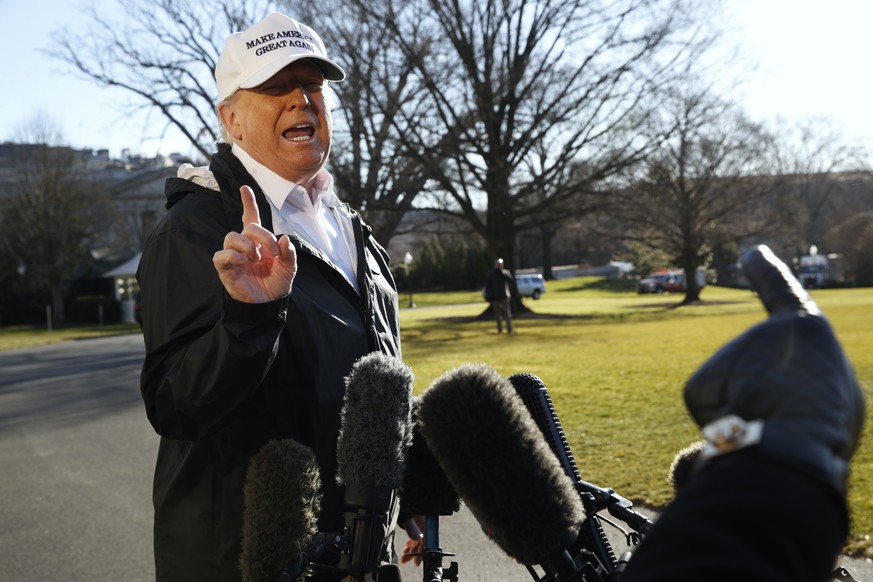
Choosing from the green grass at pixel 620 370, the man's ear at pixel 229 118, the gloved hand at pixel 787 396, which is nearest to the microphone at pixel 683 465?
the green grass at pixel 620 370

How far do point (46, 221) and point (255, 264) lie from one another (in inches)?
2371

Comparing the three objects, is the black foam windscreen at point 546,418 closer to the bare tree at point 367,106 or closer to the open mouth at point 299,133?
the open mouth at point 299,133

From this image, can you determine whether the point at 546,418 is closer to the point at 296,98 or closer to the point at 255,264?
the point at 255,264

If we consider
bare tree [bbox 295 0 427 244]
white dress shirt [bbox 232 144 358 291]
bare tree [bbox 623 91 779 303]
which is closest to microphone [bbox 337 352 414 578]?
white dress shirt [bbox 232 144 358 291]

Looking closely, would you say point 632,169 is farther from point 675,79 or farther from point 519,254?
point 519,254

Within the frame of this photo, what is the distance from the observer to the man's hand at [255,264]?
5.49 ft

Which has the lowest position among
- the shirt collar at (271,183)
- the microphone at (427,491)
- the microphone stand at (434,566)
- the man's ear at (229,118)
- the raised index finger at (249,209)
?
the microphone stand at (434,566)

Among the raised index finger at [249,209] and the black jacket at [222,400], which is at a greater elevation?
the raised index finger at [249,209]

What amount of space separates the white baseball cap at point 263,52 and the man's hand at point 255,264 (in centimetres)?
60

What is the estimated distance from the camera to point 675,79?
28.4m

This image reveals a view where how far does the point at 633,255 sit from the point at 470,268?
15.7 m

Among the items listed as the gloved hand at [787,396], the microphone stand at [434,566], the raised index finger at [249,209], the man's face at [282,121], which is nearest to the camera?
the gloved hand at [787,396]

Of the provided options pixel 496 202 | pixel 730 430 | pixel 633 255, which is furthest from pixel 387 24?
pixel 633 255

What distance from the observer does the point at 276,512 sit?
1549 mm
